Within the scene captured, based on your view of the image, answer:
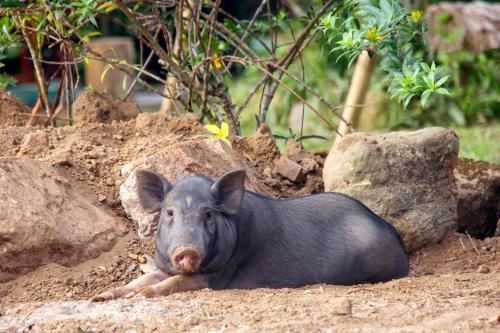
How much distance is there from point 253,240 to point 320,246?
0.43 metres

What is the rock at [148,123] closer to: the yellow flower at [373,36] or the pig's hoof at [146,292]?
the yellow flower at [373,36]

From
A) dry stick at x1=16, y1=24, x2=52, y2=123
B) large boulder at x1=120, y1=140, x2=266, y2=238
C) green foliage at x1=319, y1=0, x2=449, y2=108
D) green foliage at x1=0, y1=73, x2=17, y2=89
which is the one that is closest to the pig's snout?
large boulder at x1=120, y1=140, x2=266, y2=238

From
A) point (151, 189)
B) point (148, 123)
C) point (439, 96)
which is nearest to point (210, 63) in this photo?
point (148, 123)

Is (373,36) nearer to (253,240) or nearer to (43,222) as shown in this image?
(253,240)

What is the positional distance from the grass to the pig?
11.3ft

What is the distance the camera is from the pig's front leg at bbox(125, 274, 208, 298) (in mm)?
4954

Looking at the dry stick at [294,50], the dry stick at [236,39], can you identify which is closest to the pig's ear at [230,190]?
the dry stick at [294,50]

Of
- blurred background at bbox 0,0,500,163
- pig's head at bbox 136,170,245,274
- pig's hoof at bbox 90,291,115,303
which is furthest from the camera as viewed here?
blurred background at bbox 0,0,500,163

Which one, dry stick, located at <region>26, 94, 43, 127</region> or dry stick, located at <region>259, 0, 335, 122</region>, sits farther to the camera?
dry stick, located at <region>26, 94, 43, 127</region>

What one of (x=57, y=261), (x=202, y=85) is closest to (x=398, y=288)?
(x=57, y=261)

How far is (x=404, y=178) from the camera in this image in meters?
6.34

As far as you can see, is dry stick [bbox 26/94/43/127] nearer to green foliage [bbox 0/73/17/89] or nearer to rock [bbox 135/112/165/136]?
green foliage [bbox 0/73/17/89]

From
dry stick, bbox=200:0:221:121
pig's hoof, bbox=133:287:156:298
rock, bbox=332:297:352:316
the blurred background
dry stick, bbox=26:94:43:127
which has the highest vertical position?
dry stick, bbox=200:0:221:121

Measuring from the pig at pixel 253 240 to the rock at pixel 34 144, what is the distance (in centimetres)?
131
